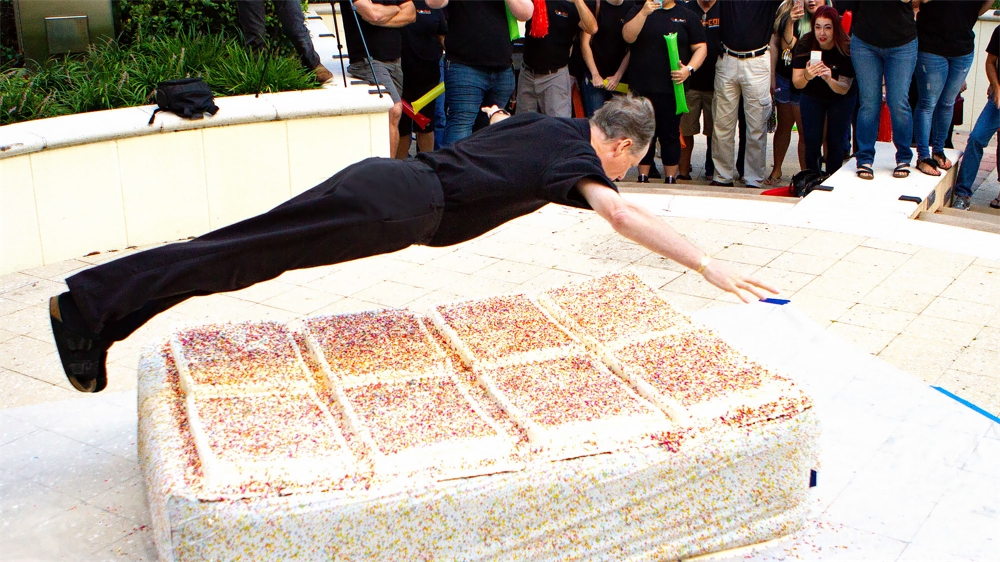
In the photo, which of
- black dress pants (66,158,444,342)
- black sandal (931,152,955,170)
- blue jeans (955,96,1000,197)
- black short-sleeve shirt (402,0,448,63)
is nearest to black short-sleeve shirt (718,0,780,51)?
black sandal (931,152,955,170)

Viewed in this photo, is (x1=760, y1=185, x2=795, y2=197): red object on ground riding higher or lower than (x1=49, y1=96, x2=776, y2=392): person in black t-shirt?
lower

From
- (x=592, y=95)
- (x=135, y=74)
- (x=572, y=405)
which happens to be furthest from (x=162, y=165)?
(x=572, y=405)

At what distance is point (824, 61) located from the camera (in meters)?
8.42

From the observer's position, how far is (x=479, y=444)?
9.93ft

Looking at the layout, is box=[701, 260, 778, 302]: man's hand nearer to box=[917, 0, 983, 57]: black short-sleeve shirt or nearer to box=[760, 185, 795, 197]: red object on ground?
box=[760, 185, 795, 197]: red object on ground

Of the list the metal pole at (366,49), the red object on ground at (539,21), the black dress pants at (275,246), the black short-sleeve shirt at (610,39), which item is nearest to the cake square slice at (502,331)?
the black dress pants at (275,246)

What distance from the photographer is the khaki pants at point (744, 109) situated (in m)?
8.56

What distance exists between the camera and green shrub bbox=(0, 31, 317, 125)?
22.7ft

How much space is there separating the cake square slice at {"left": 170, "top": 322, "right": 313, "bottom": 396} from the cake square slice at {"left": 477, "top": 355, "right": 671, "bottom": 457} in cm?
74

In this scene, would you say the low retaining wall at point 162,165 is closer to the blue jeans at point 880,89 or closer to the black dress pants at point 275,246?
the black dress pants at point 275,246

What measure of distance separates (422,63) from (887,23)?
3.93 metres

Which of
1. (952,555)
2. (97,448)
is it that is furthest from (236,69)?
(952,555)

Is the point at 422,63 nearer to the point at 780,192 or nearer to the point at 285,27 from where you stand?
the point at 285,27

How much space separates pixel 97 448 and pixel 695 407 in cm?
262
